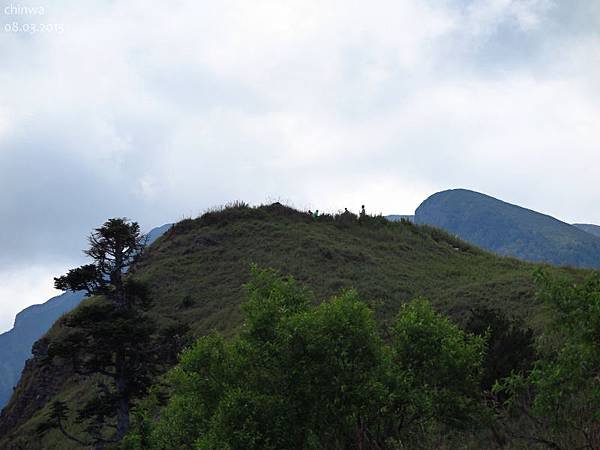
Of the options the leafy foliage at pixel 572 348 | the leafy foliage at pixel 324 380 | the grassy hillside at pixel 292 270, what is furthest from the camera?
the grassy hillside at pixel 292 270

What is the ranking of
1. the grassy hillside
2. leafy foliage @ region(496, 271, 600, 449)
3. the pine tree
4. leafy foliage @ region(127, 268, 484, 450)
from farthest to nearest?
the grassy hillside
the pine tree
leafy foliage @ region(127, 268, 484, 450)
leafy foliage @ region(496, 271, 600, 449)

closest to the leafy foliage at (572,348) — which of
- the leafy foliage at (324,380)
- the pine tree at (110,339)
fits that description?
the leafy foliage at (324,380)

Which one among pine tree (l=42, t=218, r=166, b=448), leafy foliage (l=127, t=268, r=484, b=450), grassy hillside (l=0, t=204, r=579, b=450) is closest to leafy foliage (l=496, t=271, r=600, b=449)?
Answer: leafy foliage (l=127, t=268, r=484, b=450)

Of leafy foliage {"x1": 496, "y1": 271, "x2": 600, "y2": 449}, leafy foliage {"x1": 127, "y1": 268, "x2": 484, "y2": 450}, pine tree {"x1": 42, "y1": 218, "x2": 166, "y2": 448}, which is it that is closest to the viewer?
leafy foliage {"x1": 496, "y1": 271, "x2": 600, "y2": 449}

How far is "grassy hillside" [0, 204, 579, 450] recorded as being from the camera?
82.4 feet

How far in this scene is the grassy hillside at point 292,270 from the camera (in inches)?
989

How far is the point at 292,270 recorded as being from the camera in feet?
103

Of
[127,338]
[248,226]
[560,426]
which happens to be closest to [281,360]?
[560,426]

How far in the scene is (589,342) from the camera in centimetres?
557

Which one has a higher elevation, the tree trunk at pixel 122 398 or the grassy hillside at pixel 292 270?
the grassy hillside at pixel 292 270

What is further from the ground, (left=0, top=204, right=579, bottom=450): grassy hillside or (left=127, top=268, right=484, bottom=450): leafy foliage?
(left=0, top=204, right=579, bottom=450): grassy hillside

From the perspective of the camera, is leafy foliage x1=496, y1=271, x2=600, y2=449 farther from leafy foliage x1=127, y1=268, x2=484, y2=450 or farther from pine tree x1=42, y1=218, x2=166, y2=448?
pine tree x1=42, y1=218, x2=166, y2=448

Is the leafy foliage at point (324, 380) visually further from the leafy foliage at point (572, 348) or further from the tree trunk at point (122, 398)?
the tree trunk at point (122, 398)

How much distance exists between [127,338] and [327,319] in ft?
32.1
